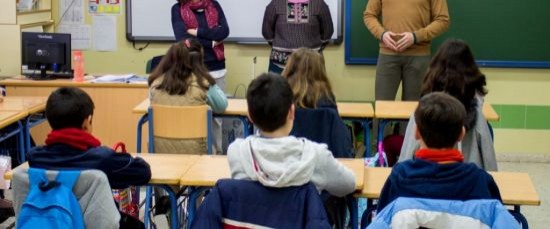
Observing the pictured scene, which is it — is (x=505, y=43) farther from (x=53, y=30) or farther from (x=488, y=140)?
(x=53, y=30)

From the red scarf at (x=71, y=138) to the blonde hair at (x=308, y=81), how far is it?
1247 millimetres

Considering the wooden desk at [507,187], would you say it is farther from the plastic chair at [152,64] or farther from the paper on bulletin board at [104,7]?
the paper on bulletin board at [104,7]

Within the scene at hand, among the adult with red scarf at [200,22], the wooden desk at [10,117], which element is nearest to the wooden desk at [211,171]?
the wooden desk at [10,117]

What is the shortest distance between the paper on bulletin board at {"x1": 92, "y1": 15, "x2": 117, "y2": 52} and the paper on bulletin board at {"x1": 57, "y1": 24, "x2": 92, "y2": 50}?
0.06 m

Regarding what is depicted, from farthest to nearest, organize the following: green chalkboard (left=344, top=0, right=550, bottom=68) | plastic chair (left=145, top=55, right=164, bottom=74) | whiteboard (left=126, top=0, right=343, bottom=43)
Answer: whiteboard (left=126, top=0, right=343, bottom=43) < green chalkboard (left=344, top=0, right=550, bottom=68) < plastic chair (left=145, top=55, right=164, bottom=74)

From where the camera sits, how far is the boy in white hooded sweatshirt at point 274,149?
231cm

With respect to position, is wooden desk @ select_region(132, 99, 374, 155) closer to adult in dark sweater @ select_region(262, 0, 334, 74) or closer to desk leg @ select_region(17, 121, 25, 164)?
desk leg @ select_region(17, 121, 25, 164)

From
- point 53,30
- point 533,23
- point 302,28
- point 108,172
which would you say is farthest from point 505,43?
point 108,172

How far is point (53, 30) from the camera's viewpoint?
6.79 meters

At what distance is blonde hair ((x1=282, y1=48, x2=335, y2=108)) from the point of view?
3646 mm

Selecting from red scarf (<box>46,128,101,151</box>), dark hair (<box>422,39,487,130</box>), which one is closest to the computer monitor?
dark hair (<box>422,39,487,130</box>)

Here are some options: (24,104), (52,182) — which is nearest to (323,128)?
(52,182)

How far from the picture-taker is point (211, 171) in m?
3.14

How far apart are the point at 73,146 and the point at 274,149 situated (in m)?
0.79
